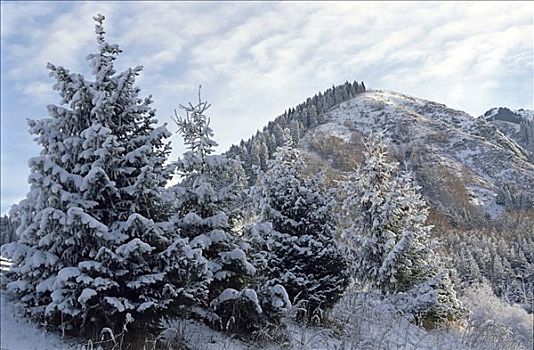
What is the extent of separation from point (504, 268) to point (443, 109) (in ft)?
274

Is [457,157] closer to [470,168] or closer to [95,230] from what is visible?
[470,168]

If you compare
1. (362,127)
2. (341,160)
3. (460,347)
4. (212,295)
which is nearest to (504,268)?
(460,347)

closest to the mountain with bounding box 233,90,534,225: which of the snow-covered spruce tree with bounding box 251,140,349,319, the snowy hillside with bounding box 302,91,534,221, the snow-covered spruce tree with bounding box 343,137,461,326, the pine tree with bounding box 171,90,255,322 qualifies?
the snowy hillside with bounding box 302,91,534,221

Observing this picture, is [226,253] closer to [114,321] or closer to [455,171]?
[114,321]

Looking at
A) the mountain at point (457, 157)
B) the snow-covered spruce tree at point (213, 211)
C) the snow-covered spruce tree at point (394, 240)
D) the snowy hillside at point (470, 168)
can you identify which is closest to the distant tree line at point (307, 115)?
the mountain at point (457, 157)

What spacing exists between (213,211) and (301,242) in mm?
2981

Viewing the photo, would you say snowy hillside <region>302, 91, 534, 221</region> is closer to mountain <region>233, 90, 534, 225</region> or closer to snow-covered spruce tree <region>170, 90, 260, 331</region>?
mountain <region>233, 90, 534, 225</region>

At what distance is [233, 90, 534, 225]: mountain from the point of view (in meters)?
16.7

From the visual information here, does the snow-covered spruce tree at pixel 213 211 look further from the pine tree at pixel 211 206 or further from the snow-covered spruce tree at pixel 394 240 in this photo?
the snow-covered spruce tree at pixel 394 240

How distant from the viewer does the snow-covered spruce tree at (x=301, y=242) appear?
10.7 meters

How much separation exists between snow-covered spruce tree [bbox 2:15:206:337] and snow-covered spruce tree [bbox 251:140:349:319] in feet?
11.2

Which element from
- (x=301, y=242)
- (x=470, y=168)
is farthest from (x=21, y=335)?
(x=470, y=168)

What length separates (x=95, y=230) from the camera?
6.34m

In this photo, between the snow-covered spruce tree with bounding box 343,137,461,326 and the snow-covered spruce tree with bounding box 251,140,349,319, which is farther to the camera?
the snow-covered spruce tree with bounding box 343,137,461,326
